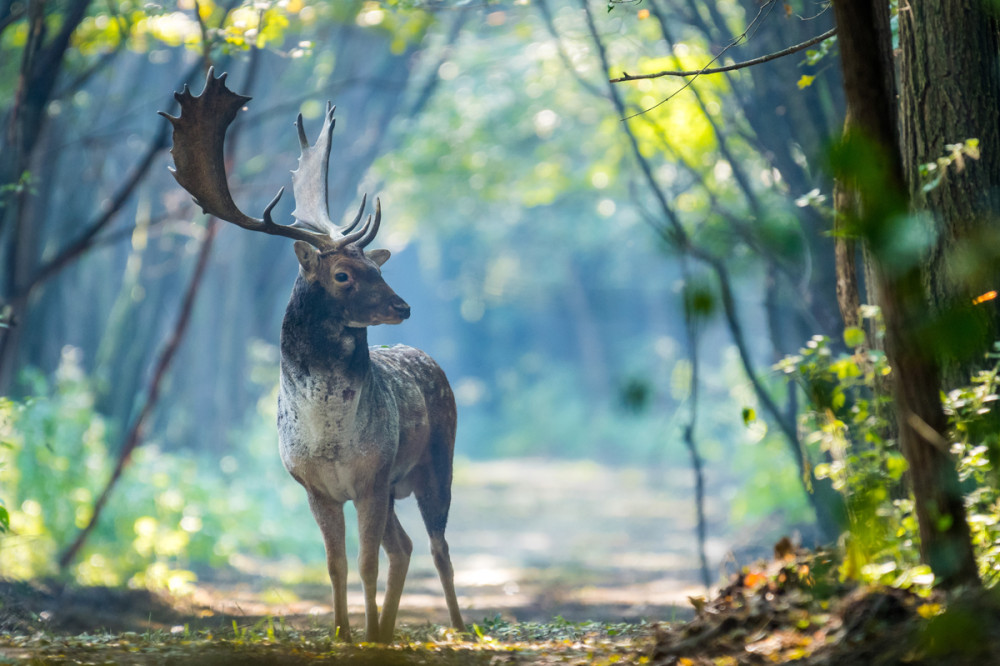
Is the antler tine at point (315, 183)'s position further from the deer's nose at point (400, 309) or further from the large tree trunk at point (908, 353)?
the large tree trunk at point (908, 353)

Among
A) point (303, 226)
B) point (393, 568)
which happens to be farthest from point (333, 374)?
point (393, 568)

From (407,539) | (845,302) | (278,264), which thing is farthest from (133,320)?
(845,302)

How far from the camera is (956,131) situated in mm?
4777

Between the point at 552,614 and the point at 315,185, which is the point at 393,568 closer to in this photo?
the point at 315,185

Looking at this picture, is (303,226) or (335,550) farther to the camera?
(303,226)

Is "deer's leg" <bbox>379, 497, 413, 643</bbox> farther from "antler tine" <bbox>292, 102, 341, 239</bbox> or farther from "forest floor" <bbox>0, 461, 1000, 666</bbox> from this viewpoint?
"antler tine" <bbox>292, 102, 341, 239</bbox>

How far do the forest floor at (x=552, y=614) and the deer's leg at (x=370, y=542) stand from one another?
0.73 feet

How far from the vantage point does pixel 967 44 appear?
4.77m

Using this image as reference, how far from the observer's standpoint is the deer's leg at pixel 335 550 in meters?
5.40

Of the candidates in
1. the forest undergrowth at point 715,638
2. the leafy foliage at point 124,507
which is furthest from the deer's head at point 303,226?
the leafy foliage at point 124,507

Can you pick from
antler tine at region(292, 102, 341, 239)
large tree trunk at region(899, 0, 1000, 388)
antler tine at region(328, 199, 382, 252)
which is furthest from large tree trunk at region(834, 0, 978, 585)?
antler tine at region(292, 102, 341, 239)

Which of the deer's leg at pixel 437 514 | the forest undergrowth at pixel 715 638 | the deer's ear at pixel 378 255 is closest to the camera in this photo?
the forest undergrowth at pixel 715 638

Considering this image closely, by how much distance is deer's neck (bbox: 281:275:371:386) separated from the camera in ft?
17.7

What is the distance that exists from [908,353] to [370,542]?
3.20 metres
